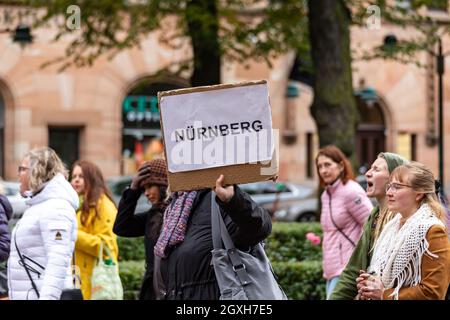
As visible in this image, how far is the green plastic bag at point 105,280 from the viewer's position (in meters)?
9.12

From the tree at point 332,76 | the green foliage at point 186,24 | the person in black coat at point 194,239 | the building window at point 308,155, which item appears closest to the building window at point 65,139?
the building window at point 308,155

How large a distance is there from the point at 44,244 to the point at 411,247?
2485 millimetres

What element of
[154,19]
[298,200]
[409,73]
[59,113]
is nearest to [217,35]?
[154,19]

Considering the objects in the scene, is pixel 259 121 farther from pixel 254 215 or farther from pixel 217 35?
pixel 217 35

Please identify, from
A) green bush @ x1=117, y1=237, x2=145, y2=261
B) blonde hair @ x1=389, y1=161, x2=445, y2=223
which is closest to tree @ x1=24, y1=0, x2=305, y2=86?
green bush @ x1=117, y1=237, x2=145, y2=261

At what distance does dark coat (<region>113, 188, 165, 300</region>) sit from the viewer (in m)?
7.62

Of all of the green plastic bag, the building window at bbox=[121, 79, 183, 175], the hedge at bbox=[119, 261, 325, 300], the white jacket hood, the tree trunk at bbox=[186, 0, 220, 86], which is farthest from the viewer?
the building window at bbox=[121, 79, 183, 175]

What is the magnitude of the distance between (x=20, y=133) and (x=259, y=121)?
93.7ft

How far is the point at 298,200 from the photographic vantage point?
2867cm

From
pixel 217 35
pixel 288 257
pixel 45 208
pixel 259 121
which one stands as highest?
pixel 217 35

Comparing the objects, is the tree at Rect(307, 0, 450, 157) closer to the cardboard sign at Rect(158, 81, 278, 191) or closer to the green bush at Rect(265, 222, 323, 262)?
the green bush at Rect(265, 222, 323, 262)

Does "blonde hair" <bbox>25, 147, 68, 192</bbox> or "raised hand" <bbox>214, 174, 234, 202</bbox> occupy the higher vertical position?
"blonde hair" <bbox>25, 147, 68, 192</bbox>

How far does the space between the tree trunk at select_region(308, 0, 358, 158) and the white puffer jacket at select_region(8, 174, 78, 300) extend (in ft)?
33.1

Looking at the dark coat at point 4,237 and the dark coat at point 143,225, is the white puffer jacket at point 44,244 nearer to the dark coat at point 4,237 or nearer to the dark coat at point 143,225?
the dark coat at point 143,225
